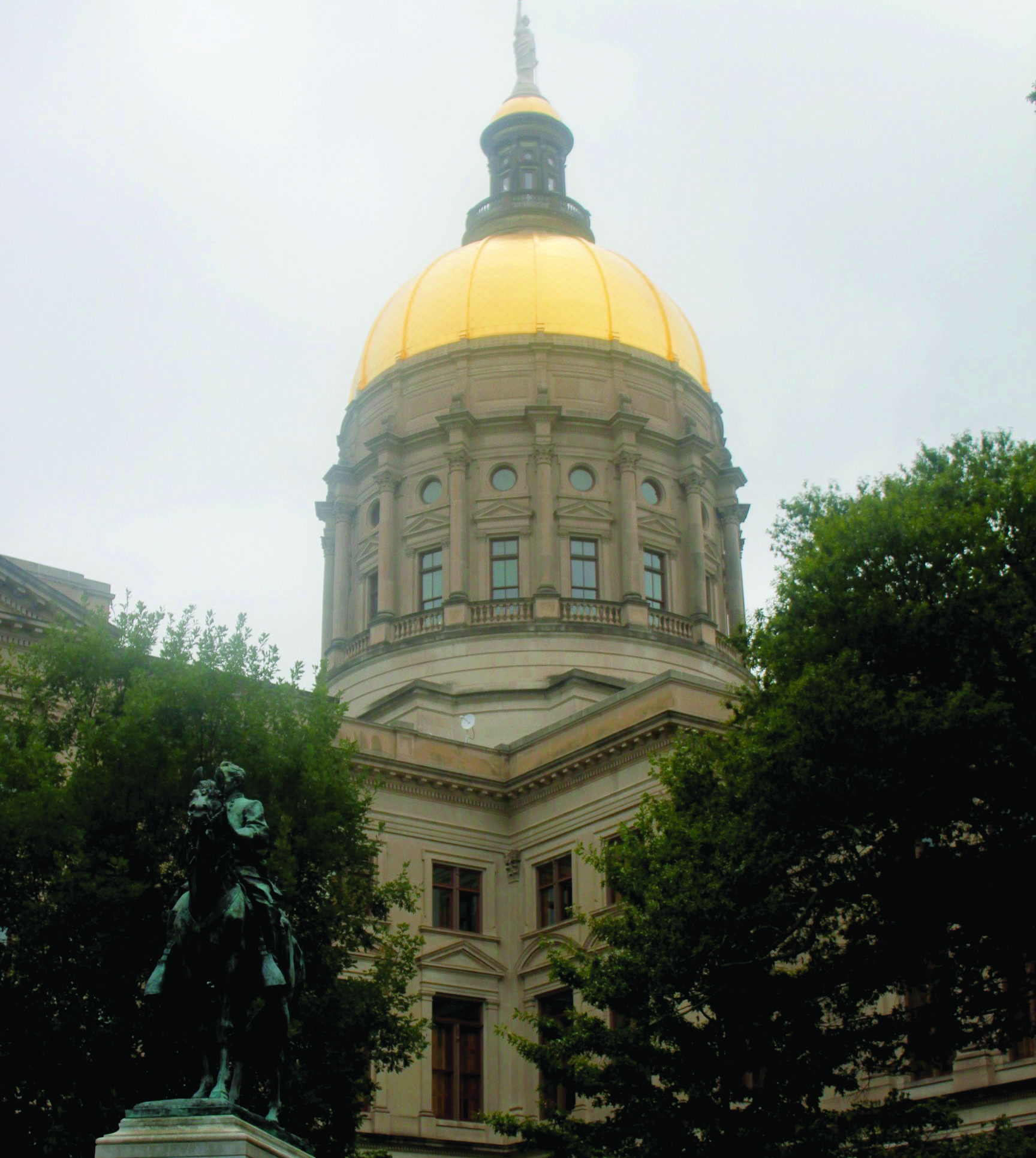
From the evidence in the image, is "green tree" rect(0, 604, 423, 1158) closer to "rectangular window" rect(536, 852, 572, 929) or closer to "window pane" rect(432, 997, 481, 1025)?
"window pane" rect(432, 997, 481, 1025)

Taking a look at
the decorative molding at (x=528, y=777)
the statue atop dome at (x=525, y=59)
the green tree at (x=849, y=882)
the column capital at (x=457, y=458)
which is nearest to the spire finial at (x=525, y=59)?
the statue atop dome at (x=525, y=59)

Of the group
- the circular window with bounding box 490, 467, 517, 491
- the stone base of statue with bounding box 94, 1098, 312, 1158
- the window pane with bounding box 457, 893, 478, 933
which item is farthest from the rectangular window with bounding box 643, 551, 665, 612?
the stone base of statue with bounding box 94, 1098, 312, 1158

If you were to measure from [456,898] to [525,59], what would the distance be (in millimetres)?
44713

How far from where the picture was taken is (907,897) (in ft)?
79.6

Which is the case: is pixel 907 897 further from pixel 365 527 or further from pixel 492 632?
pixel 365 527

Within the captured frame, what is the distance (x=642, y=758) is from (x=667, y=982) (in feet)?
56.2

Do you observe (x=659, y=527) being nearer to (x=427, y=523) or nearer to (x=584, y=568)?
(x=584, y=568)

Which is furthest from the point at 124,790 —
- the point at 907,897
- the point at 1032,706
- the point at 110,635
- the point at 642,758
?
the point at 642,758

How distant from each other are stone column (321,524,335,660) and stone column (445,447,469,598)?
667cm

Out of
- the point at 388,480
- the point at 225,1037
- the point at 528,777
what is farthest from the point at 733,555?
the point at 225,1037

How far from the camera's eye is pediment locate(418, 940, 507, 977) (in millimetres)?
41281

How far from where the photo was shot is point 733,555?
194 feet

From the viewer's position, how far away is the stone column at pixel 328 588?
192 feet

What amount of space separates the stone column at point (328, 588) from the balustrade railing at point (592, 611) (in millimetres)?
10331
